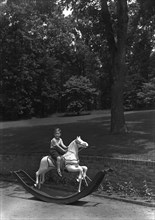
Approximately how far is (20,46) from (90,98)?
660 inches

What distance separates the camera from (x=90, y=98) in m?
35.9

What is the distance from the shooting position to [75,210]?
9.84 meters

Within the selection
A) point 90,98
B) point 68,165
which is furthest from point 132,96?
point 68,165

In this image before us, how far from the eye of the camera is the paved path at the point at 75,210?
30.4 feet

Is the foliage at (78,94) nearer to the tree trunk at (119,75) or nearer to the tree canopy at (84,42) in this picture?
the tree canopy at (84,42)

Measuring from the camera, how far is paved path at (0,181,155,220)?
9273 mm

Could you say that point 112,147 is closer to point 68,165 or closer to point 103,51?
point 68,165

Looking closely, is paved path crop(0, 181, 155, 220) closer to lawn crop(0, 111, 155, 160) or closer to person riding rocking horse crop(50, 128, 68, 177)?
person riding rocking horse crop(50, 128, 68, 177)

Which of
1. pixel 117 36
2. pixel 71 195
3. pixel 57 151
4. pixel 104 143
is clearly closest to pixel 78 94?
pixel 117 36

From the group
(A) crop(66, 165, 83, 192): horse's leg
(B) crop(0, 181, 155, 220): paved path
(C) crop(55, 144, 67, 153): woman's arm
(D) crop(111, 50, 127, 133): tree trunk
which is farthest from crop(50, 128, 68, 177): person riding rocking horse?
(D) crop(111, 50, 127, 133): tree trunk

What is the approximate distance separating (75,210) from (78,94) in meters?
25.9

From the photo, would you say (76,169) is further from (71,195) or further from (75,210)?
(75,210)

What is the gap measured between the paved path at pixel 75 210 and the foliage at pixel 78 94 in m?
23.5

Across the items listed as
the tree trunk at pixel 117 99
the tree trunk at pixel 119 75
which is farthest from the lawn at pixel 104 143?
the tree trunk at pixel 119 75
